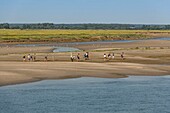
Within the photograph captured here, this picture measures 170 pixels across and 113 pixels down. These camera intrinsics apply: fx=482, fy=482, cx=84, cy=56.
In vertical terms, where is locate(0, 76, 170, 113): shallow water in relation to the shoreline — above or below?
below

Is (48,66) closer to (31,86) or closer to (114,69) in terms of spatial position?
(114,69)

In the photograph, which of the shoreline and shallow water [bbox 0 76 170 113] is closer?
shallow water [bbox 0 76 170 113]

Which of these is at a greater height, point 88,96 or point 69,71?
point 69,71

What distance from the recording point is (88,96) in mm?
31656

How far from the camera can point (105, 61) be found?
55.0 metres

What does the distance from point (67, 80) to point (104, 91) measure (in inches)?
264

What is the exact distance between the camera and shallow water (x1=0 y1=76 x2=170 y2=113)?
2762 cm

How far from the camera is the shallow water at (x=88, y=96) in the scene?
27.6m

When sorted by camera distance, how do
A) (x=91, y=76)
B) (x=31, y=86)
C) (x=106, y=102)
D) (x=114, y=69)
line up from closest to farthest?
(x=106, y=102)
(x=31, y=86)
(x=91, y=76)
(x=114, y=69)

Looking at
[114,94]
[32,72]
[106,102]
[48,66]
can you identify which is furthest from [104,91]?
[48,66]

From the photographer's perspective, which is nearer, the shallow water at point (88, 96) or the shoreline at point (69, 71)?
the shallow water at point (88, 96)

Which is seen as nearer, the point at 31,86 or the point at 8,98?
the point at 8,98

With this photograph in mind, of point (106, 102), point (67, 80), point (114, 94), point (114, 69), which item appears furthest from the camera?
point (114, 69)

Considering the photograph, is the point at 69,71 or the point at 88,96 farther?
the point at 69,71
